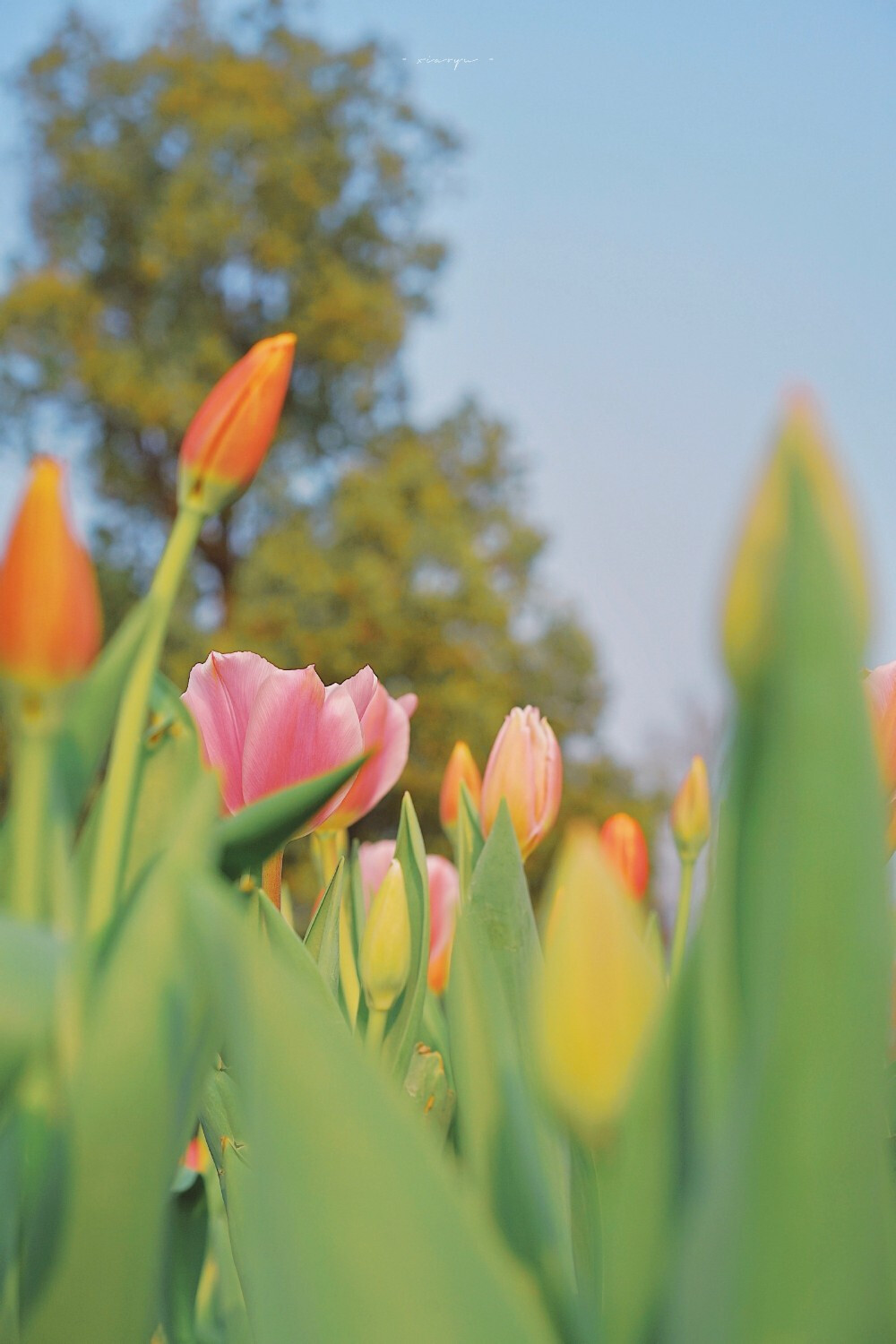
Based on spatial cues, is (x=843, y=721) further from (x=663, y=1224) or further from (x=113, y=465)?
(x=113, y=465)

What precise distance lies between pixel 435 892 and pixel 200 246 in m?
7.92

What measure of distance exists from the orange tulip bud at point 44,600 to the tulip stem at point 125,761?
0.01 metres

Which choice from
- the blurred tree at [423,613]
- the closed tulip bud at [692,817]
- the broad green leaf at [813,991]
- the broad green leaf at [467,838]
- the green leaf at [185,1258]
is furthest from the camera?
the blurred tree at [423,613]

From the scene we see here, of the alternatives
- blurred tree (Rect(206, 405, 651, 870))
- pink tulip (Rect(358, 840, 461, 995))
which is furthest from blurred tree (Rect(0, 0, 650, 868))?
pink tulip (Rect(358, 840, 461, 995))

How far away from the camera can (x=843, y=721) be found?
0.09m

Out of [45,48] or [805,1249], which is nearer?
[805,1249]

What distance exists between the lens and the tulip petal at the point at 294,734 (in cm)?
26

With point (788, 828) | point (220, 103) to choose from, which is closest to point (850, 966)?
point (788, 828)

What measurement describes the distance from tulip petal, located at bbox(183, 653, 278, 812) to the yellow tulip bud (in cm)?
18

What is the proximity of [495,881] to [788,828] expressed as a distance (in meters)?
0.17

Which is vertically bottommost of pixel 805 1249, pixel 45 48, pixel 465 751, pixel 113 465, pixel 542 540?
pixel 805 1249

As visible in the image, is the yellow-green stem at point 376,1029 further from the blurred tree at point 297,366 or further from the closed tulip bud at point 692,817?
the blurred tree at point 297,366

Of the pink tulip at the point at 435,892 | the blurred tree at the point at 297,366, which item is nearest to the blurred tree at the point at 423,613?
the blurred tree at the point at 297,366

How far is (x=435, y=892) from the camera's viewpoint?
0.49 m
